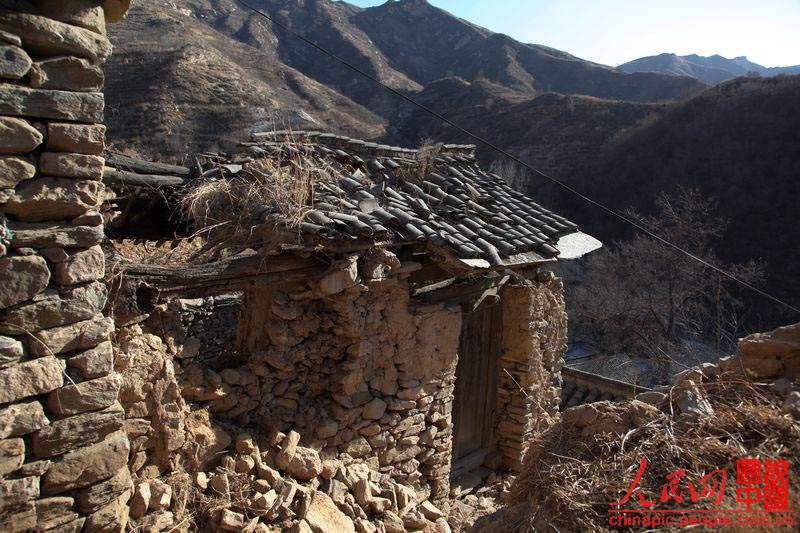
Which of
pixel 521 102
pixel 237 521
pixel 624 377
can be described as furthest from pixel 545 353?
pixel 521 102

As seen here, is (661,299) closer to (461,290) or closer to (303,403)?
(461,290)

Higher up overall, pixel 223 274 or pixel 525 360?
pixel 223 274

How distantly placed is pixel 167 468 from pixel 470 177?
177 inches

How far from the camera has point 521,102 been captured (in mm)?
30484

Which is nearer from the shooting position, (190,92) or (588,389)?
(588,389)

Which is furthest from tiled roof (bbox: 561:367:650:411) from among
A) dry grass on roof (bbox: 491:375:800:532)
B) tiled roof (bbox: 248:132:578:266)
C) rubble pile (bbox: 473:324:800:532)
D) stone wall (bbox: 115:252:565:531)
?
dry grass on roof (bbox: 491:375:800:532)

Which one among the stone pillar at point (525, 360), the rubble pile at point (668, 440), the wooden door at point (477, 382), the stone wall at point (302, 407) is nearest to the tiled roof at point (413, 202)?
the stone wall at point (302, 407)

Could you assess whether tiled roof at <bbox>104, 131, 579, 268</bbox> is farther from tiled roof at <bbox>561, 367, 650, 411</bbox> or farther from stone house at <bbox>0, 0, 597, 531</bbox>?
tiled roof at <bbox>561, 367, 650, 411</bbox>

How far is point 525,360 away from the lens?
607cm

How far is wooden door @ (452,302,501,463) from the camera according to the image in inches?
231

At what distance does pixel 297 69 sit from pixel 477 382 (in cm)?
3017

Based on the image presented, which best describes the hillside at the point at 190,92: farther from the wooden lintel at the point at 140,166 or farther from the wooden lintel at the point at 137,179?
the wooden lintel at the point at 137,179

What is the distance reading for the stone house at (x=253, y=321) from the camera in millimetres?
2445

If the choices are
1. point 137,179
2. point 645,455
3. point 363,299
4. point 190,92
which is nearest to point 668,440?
point 645,455
